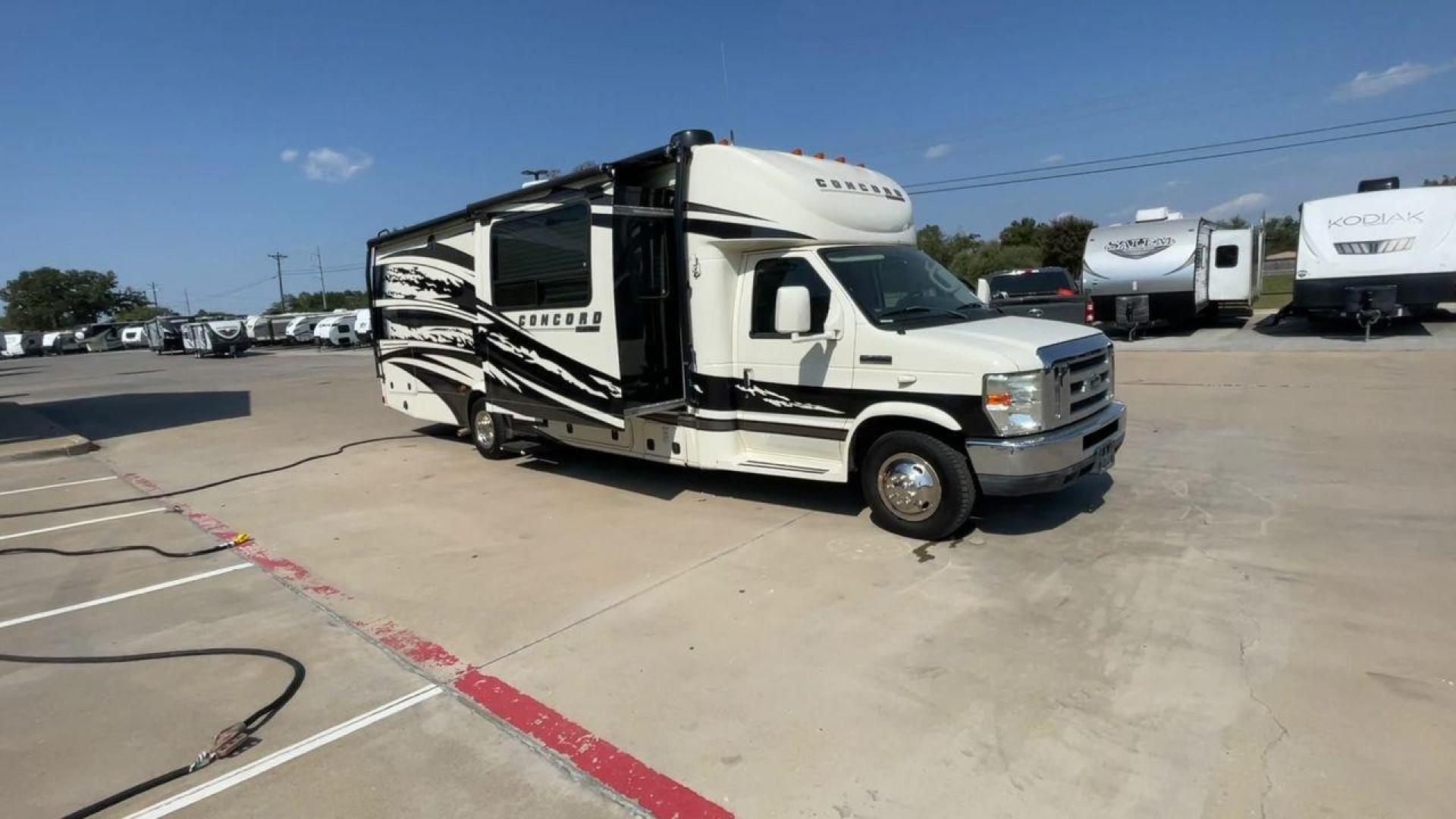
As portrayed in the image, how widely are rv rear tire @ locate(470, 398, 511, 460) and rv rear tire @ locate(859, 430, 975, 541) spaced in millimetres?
5080

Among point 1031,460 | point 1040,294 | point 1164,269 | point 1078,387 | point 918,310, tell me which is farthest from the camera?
point 1164,269

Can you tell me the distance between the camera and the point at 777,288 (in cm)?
609

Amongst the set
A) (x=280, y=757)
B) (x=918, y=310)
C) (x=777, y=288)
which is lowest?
(x=280, y=757)

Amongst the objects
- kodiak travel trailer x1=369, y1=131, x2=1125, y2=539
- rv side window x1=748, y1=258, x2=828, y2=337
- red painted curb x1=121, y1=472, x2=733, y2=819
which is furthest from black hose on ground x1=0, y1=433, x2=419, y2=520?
rv side window x1=748, y1=258, x2=828, y2=337

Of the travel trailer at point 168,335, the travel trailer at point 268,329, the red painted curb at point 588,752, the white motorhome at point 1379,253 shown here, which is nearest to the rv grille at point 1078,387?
the red painted curb at point 588,752

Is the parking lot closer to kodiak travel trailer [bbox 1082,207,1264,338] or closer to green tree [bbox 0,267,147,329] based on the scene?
kodiak travel trailer [bbox 1082,207,1264,338]

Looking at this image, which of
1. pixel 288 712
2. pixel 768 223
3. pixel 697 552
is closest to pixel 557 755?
pixel 288 712

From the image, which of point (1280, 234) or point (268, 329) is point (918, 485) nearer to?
point (268, 329)

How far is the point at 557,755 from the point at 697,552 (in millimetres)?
2434

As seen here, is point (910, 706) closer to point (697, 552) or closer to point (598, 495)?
point (697, 552)

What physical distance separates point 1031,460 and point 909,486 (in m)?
0.89

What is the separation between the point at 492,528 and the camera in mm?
6414

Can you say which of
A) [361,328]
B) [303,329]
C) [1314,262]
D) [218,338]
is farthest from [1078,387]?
[303,329]

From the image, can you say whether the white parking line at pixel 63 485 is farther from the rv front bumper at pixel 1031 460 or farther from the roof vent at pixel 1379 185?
the roof vent at pixel 1379 185
